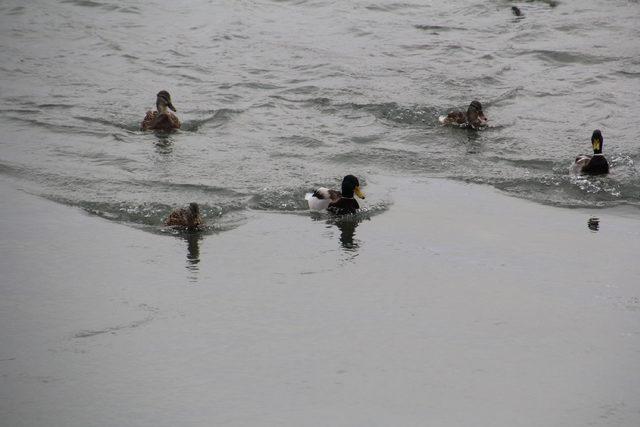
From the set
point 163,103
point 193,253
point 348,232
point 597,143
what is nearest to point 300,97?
point 163,103

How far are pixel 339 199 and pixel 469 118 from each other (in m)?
4.89

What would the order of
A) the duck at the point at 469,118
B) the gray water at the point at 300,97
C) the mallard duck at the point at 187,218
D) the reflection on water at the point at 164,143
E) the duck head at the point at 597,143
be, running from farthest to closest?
the duck at the point at 469,118 → the reflection on water at the point at 164,143 → the duck head at the point at 597,143 → the gray water at the point at 300,97 → the mallard duck at the point at 187,218

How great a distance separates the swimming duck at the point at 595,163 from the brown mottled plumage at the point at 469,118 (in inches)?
104

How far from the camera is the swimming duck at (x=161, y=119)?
16312 mm

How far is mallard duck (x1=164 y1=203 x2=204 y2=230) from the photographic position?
11531 mm

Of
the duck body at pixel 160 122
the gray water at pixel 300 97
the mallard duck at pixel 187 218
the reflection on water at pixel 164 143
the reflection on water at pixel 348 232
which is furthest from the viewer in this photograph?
the duck body at pixel 160 122

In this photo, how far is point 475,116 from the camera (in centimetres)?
1675

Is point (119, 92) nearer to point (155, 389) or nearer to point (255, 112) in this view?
point (255, 112)

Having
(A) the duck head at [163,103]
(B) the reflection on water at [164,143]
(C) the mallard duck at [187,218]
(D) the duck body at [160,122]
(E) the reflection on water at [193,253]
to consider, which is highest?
(A) the duck head at [163,103]

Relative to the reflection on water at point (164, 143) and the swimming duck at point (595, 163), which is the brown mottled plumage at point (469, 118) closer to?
the swimming duck at point (595, 163)

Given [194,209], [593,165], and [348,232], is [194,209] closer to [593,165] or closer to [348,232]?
[348,232]

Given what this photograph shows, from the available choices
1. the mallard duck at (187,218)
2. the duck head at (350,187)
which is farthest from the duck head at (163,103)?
the mallard duck at (187,218)

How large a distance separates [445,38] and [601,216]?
11.8 meters

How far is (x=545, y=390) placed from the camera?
775cm
